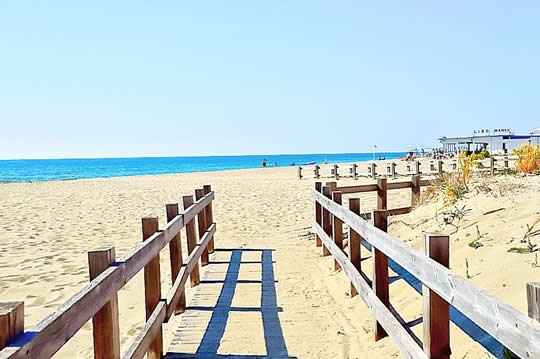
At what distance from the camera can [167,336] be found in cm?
478

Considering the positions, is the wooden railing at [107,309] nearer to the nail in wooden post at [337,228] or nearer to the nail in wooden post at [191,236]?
the nail in wooden post at [191,236]

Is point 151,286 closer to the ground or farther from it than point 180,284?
farther from it

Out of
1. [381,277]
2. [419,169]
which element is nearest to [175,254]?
[381,277]

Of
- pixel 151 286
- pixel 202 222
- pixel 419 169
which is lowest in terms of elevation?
pixel 151 286

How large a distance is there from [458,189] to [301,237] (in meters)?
3.51

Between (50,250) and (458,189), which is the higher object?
(458,189)

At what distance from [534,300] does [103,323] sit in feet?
7.34

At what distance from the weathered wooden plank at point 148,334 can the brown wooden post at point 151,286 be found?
6 cm

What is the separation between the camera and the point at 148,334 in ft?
11.6

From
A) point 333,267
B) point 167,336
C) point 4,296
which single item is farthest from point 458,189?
point 4,296

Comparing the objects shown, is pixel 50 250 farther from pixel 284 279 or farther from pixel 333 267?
pixel 333 267

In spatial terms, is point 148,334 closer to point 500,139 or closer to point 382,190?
point 382,190

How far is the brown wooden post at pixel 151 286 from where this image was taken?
13.2 feet

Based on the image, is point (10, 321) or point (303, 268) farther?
point (303, 268)
